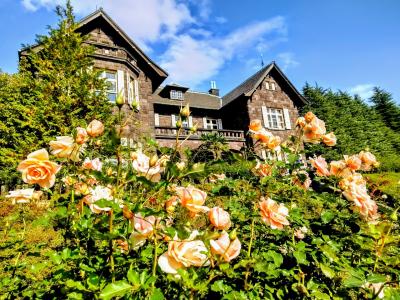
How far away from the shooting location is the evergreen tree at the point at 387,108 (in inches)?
1554

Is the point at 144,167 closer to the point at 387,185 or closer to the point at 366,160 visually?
the point at 366,160

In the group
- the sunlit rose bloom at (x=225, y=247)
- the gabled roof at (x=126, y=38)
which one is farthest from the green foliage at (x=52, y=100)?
the sunlit rose bloom at (x=225, y=247)

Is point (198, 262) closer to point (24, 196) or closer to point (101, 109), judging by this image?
point (24, 196)

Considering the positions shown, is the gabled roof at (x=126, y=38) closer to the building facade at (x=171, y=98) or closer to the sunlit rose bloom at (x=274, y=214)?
the building facade at (x=171, y=98)

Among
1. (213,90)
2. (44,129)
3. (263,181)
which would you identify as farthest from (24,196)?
(213,90)

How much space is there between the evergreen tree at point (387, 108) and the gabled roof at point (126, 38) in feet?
123

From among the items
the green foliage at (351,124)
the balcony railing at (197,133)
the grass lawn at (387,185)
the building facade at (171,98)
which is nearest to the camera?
the grass lawn at (387,185)

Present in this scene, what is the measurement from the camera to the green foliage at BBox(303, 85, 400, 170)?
28944mm

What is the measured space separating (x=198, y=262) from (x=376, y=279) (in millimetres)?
887

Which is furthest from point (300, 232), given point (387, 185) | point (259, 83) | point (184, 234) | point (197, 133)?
point (259, 83)

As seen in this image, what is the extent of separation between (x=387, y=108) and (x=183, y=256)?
1905 inches

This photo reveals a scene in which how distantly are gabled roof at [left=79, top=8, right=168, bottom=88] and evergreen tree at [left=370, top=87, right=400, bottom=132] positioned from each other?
123 ft

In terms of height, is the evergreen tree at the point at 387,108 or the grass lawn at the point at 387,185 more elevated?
the evergreen tree at the point at 387,108

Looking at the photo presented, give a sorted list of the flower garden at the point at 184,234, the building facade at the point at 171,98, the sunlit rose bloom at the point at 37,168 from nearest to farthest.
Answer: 1. the flower garden at the point at 184,234
2. the sunlit rose bloom at the point at 37,168
3. the building facade at the point at 171,98
